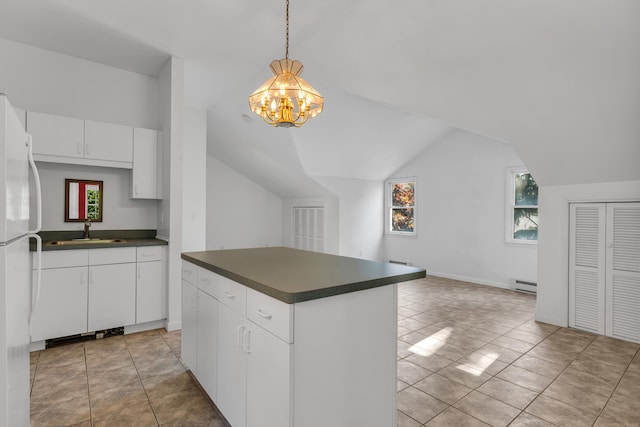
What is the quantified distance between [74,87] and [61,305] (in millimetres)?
Result: 2305

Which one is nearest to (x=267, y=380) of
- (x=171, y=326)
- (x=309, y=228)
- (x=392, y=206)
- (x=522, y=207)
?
(x=171, y=326)

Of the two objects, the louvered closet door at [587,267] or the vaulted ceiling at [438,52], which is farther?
the louvered closet door at [587,267]

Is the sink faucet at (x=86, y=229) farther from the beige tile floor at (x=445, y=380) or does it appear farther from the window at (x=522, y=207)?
the window at (x=522, y=207)

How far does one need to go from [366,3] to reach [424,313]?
350 centimetres

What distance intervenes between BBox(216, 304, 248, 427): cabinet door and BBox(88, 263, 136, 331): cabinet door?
197 centimetres

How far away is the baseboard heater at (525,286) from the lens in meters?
5.28

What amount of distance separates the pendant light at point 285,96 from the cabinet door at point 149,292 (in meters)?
2.16

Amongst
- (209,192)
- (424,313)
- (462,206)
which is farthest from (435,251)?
(209,192)

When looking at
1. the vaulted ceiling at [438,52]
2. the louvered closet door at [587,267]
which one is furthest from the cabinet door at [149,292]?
the louvered closet door at [587,267]

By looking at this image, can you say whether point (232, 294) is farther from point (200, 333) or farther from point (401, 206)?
point (401, 206)

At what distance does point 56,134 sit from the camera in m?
3.28

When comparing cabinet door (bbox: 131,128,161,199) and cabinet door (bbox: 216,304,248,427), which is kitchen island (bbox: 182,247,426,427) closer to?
cabinet door (bbox: 216,304,248,427)

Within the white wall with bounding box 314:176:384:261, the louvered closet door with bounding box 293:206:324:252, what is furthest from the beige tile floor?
the louvered closet door with bounding box 293:206:324:252

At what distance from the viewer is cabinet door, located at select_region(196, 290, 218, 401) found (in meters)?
2.06
